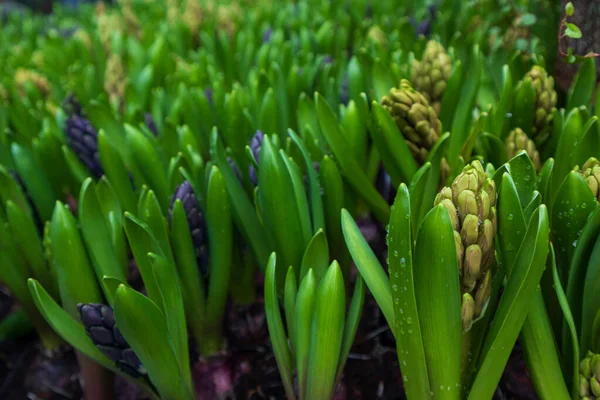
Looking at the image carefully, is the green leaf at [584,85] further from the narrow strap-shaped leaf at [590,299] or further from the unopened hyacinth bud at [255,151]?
the unopened hyacinth bud at [255,151]

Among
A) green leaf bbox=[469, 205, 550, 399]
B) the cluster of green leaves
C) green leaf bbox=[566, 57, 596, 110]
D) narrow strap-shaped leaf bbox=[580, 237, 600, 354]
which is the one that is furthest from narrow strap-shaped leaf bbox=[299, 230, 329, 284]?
green leaf bbox=[566, 57, 596, 110]

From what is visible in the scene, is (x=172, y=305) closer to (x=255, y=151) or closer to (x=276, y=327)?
(x=276, y=327)

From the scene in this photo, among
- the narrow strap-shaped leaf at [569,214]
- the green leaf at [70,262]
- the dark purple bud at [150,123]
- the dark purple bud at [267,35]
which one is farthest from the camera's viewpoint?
the dark purple bud at [267,35]

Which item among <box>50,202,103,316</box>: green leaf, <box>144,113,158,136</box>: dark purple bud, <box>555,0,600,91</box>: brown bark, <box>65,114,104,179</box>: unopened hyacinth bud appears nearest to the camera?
<box>50,202,103,316</box>: green leaf

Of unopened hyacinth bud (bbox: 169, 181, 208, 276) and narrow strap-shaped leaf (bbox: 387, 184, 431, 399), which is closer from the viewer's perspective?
narrow strap-shaped leaf (bbox: 387, 184, 431, 399)

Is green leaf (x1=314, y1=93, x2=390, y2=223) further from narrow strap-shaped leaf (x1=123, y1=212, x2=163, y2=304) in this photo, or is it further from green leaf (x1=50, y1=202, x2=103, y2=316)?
green leaf (x1=50, y1=202, x2=103, y2=316)

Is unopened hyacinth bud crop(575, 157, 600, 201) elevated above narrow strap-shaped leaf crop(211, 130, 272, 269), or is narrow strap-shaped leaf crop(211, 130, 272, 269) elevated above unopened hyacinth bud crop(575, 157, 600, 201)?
narrow strap-shaped leaf crop(211, 130, 272, 269)

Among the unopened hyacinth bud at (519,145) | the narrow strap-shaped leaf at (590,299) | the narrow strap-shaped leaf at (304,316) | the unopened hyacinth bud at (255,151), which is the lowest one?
the narrow strap-shaped leaf at (590,299)

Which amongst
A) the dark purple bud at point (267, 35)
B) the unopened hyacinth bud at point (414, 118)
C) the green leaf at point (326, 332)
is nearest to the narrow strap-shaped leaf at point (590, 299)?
the green leaf at point (326, 332)
